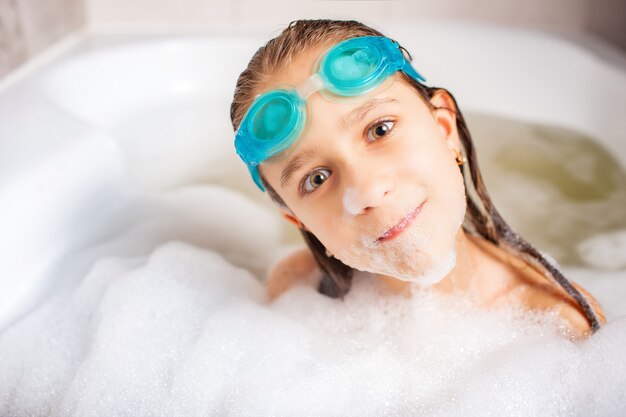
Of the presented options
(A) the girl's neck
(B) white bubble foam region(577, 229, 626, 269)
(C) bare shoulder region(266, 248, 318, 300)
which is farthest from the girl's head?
(B) white bubble foam region(577, 229, 626, 269)

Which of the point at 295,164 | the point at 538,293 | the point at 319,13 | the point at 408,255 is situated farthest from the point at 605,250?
the point at 319,13

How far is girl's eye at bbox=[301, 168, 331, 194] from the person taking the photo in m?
0.88

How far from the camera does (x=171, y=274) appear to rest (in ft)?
4.11

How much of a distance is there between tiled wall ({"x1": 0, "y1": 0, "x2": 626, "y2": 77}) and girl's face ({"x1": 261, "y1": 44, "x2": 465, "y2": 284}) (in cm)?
117

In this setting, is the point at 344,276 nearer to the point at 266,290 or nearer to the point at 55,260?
the point at 266,290

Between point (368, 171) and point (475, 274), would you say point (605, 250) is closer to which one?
point (475, 274)

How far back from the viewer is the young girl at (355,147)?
2.81ft

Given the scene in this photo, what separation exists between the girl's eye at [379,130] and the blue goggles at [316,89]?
5 cm

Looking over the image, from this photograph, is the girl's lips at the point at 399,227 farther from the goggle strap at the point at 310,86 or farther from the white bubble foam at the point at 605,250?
the white bubble foam at the point at 605,250

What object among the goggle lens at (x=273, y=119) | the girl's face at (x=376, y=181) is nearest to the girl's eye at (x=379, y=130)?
the girl's face at (x=376, y=181)

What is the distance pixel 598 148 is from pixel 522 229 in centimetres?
41

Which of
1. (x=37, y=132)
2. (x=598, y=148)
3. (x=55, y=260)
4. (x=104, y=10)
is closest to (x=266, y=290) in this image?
(x=55, y=260)

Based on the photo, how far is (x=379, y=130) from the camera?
2.88 ft

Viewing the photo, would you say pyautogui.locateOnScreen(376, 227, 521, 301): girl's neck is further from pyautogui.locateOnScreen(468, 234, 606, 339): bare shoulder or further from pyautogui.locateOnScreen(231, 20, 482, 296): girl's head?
pyautogui.locateOnScreen(231, 20, 482, 296): girl's head
